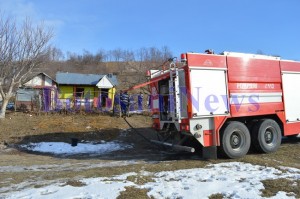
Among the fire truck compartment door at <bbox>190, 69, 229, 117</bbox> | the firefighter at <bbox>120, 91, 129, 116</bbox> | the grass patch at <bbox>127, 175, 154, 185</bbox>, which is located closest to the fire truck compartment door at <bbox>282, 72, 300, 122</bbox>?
the fire truck compartment door at <bbox>190, 69, 229, 117</bbox>

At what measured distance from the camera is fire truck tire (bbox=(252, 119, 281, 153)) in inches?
437

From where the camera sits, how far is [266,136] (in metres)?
11.4

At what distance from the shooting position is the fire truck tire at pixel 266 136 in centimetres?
1109

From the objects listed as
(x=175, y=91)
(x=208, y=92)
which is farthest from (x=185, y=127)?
(x=208, y=92)

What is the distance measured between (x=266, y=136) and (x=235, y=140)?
1475 mm

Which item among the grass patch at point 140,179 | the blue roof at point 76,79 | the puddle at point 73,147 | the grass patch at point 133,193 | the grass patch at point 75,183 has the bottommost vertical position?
the grass patch at point 133,193

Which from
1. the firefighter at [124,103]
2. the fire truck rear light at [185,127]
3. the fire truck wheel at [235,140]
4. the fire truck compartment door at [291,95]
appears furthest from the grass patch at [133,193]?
the firefighter at [124,103]

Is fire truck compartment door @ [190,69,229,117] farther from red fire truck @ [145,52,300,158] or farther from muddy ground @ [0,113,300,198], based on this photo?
muddy ground @ [0,113,300,198]

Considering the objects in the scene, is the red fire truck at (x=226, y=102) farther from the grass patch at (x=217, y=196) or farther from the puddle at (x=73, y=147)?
the grass patch at (x=217, y=196)

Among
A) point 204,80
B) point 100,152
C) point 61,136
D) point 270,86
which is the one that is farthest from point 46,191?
point 61,136

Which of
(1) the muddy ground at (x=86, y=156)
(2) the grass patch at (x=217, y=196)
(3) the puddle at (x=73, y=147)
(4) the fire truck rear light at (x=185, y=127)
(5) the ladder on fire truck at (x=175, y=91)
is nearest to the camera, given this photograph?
(2) the grass patch at (x=217, y=196)

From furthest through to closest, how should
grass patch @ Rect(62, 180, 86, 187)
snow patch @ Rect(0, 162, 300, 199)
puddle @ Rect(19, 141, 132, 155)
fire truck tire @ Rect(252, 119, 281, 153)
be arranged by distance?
puddle @ Rect(19, 141, 132, 155) → fire truck tire @ Rect(252, 119, 281, 153) → grass patch @ Rect(62, 180, 86, 187) → snow patch @ Rect(0, 162, 300, 199)

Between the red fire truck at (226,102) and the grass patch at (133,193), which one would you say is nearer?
the grass patch at (133,193)

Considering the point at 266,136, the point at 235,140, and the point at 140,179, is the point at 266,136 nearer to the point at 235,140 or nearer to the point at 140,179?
the point at 235,140
